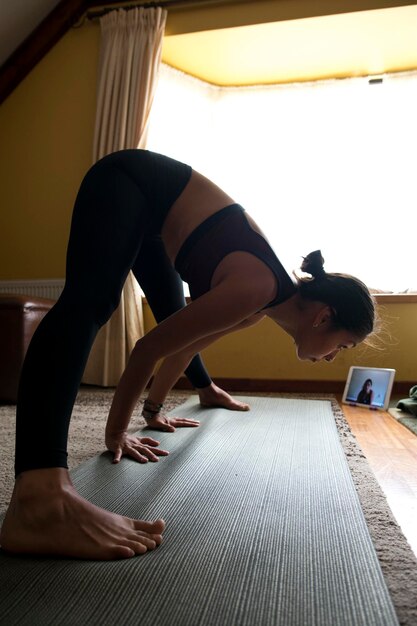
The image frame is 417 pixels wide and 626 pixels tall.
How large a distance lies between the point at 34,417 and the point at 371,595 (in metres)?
0.55

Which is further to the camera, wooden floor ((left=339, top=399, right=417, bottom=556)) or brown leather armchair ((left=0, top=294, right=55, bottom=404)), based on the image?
brown leather armchair ((left=0, top=294, right=55, bottom=404))

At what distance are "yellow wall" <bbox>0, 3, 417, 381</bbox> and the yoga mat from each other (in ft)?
5.75

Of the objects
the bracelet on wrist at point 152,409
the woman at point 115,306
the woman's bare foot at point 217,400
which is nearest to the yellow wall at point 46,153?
the woman's bare foot at point 217,400

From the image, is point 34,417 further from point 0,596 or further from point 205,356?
point 205,356

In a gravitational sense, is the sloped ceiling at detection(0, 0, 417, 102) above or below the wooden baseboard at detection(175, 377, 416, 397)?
above

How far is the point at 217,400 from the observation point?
2.16 metres

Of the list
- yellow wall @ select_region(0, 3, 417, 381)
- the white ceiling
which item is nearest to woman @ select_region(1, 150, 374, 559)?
yellow wall @ select_region(0, 3, 417, 381)

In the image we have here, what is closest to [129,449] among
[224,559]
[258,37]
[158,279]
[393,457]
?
→ [158,279]

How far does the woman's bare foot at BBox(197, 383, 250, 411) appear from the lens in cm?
213

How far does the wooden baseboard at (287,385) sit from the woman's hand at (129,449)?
1.73 metres

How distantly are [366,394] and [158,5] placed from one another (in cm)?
255

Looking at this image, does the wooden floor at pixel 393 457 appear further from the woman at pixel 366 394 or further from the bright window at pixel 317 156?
the bright window at pixel 317 156

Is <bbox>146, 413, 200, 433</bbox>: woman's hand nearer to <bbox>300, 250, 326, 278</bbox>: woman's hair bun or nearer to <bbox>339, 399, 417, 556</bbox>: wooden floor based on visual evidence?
<bbox>339, 399, 417, 556</bbox>: wooden floor

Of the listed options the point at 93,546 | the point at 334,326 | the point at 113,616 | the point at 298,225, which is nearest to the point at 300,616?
the point at 113,616
